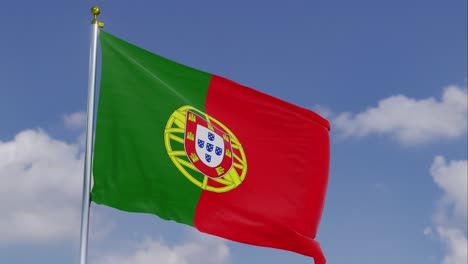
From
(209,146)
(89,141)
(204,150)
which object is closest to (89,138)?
(89,141)

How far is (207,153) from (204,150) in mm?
84

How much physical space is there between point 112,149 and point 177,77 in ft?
7.17

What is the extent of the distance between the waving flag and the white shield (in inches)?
0.8

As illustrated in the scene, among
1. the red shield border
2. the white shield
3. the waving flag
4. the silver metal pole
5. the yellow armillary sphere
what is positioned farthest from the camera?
the white shield

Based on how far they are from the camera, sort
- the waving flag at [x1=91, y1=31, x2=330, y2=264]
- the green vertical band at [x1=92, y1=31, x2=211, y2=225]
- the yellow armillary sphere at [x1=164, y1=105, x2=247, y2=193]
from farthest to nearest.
Result: the yellow armillary sphere at [x1=164, y1=105, x2=247, y2=193] < the waving flag at [x1=91, y1=31, x2=330, y2=264] < the green vertical band at [x1=92, y1=31, x2=211, y2=225]

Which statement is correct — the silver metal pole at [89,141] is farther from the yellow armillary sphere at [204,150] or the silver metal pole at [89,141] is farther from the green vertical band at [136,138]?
the yellow armillary sphere at [204,150]

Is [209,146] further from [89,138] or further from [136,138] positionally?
[89,138]

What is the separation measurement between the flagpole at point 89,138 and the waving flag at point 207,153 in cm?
28

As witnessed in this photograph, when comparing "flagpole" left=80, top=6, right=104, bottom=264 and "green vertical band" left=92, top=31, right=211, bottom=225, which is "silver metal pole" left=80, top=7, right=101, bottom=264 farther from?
"green vertical band" left=92, top=31, right=211, bottom=225

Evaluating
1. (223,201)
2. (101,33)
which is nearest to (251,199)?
(223,201)

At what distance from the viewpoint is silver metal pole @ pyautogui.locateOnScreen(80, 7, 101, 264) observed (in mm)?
11542

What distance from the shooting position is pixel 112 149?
12.4 metres

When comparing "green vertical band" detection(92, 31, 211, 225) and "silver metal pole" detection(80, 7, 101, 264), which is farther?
"green vertical band" detection(92, 31, 211, 225)

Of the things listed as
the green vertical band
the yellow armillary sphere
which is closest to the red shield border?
the yellow armillary sphere
